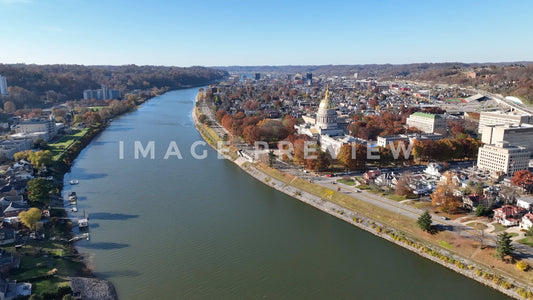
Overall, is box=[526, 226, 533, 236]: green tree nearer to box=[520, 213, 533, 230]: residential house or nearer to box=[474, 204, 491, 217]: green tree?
box=[520, 213, 533, 230]: residential house

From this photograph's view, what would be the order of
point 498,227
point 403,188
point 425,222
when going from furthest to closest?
point 403,188
point 498,227
point 425,222

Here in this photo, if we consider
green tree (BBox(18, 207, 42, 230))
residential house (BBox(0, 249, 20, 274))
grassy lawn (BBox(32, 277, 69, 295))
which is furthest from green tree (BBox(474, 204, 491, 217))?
green tree (BBox(18, 207, 42, 230))

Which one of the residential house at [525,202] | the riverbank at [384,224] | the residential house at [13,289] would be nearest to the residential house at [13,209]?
the residential house at [13,289]

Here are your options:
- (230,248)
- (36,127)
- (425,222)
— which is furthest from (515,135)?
(36,127)

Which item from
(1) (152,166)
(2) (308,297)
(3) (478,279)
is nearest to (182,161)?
(1) (152,166)

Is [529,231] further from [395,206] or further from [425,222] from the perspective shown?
[395,206]

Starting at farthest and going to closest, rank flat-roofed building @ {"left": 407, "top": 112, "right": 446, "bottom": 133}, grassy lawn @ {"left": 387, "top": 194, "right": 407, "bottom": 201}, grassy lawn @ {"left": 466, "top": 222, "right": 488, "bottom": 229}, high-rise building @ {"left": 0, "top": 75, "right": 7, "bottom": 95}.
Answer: high-rise building @ {"left": 0, "top": 75, "right": 7, "bottom": 95} < flat-roofed building @ {"left": 407, "top": 112, "right": 446, "bottom": 133} < grassy lawn @ {"left": 387, "top": 194, "right": 407, "bottom": 201} < grassy lawn @ {"left": 466, "top": 222, "right": 488, "bottom": 229}
